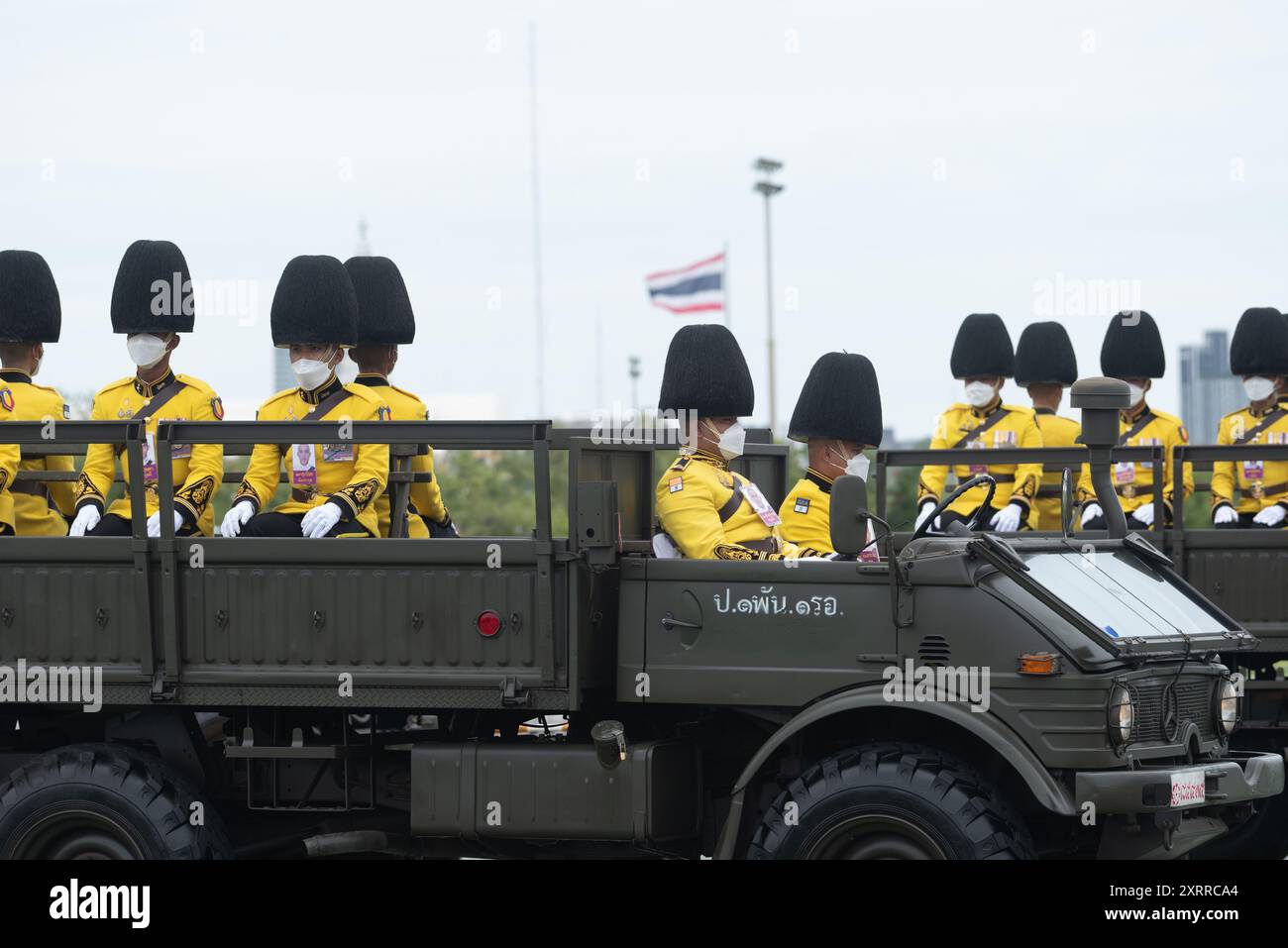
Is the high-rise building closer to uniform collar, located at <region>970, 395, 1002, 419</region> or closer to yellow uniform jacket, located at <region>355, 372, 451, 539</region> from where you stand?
yellow uniform jacket, located at <region>355, 372, 451, 539</region>

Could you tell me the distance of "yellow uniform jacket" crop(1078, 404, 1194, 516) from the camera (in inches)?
474

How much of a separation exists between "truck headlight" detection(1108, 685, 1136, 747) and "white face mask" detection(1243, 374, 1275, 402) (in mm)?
Result: 6970

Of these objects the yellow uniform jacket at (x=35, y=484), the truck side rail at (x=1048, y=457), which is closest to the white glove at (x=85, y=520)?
the yellow uniform jacket at (x=35, y=484)

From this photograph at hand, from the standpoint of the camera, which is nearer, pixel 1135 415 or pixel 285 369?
pixel 1135 415

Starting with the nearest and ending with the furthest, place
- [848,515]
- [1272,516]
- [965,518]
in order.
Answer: [848,515], [1272,516], [965,518]

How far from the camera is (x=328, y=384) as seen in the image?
9.58 m

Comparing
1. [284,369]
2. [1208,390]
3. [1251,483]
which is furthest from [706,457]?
[1208,390]

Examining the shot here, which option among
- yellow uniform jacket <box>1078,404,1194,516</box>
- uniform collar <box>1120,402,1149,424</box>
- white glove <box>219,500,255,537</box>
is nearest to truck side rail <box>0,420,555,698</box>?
white glove <box>219,500,255,537</box>

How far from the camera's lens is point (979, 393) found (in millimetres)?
14727

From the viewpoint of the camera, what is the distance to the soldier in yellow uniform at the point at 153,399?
9.27 meters

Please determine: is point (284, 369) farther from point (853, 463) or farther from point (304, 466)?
point (853, 463)

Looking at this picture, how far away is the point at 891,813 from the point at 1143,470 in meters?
6.23
